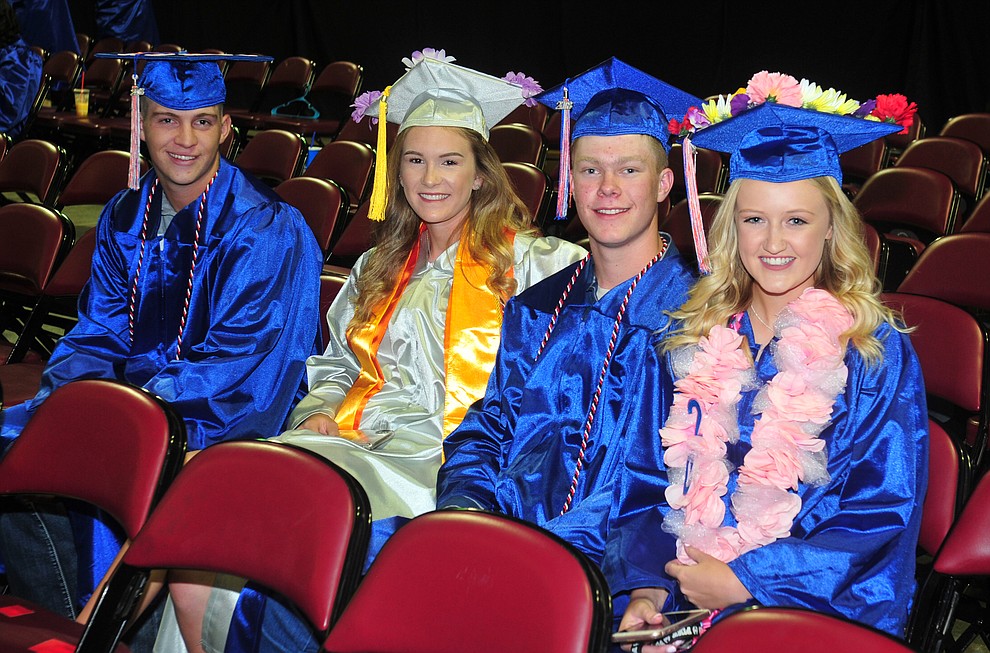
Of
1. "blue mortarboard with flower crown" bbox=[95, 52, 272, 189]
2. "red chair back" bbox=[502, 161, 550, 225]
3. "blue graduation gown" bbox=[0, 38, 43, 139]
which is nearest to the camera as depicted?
"blue mortarboard with flower crown" bbox=[95, 52, 272, 189]

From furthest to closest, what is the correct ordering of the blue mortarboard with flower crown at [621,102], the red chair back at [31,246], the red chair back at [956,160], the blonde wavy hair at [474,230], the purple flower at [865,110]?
1. the red chair back at [956,160]
2. the red chair back at [31,246]
3. the blonde wavy hair at [474,230]
4. the blue mortarboard with flower crown at [621,102]
5. the purple flower at [865,110]

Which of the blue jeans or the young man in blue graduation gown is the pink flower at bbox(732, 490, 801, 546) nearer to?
the young man in blue graduation gown

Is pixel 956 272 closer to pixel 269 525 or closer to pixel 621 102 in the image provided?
pixel 621 102

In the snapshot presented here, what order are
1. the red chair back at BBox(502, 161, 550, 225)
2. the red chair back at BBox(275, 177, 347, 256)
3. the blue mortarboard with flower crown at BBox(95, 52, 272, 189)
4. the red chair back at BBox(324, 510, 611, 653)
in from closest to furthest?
the red chair back at BBox(324, 510, 611, 653), the blue mortarboard with flower crown at BBox(95, 52, 272, 189), the red chair back at BBox(275, 177, 347, 256), the red chair back at BBox(502, 161, 550, 225)

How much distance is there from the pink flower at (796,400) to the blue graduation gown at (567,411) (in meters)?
0.30

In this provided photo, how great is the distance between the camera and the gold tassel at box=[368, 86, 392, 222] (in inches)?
121

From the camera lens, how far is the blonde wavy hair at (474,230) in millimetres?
2957

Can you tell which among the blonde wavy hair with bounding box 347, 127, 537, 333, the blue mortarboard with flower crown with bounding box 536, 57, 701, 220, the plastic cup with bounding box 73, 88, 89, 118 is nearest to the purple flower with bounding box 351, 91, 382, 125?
the blonde wavy hair with bounding box 347, 127, 537, 333

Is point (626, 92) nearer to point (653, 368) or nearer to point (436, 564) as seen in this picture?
point (653, 368)

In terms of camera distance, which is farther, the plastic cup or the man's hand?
the plastic cup

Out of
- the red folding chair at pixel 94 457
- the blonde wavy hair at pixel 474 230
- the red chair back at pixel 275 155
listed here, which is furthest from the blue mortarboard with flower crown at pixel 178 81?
Answer: the red chair back at pixel 275 155

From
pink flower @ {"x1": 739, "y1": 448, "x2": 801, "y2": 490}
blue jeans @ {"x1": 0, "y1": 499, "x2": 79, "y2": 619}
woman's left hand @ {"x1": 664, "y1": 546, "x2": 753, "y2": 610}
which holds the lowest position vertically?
blue jeans @ {"x1": 0, "y1": 499, "x2": 79, "y2": 619}

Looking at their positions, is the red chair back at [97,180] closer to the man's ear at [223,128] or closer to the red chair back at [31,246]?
the red chair back at [31,246]

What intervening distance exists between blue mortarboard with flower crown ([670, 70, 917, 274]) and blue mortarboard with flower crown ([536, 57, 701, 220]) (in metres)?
0.33
